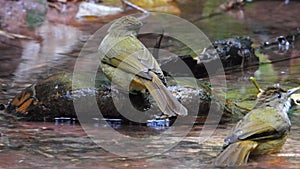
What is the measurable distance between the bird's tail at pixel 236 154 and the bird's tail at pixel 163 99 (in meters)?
0.69

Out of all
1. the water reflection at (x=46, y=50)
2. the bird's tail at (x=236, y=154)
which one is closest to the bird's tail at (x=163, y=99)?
the bird's tail at (x=236, y=154)

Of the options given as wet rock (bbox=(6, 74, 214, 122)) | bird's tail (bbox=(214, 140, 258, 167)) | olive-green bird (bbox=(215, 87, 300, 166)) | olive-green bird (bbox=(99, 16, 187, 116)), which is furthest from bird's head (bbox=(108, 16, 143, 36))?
bird's tail (bbox=(214, 140, 258, 167))

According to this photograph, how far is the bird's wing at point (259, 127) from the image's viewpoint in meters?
3.19

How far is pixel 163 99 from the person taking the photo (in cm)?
379

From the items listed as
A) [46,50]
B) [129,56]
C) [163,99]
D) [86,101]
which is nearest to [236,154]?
[163,99]

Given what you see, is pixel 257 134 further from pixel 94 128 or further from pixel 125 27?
pixel 125 27

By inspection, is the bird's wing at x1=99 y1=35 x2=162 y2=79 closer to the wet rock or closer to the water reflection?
the wet rock

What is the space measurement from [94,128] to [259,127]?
1.17 meters

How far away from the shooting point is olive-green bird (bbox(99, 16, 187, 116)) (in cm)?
380

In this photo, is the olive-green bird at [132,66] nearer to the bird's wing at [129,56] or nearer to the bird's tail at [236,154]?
the bird's wing at [129,56]

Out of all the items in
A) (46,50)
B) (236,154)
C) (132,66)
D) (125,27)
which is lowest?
(236,154)

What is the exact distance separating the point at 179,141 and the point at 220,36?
5.08m

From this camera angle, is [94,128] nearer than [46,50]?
Yes

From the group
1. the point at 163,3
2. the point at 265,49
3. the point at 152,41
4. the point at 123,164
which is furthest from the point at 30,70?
the point at 163,3
